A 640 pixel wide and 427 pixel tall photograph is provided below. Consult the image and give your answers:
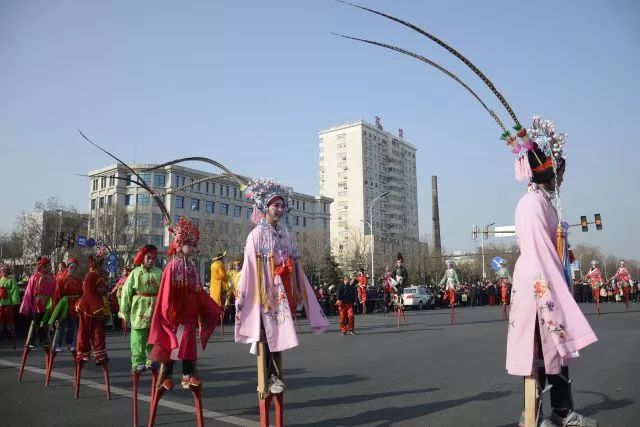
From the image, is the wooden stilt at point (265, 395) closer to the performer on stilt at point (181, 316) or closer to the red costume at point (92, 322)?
the performer on stilt at point (181, 316)

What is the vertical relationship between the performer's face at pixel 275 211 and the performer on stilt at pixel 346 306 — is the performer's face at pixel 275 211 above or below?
above

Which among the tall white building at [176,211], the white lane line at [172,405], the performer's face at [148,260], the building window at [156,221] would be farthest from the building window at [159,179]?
the performer's face at [148,260]

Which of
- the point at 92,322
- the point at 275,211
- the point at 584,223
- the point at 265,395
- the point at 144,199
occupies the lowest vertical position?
the point at 265,395

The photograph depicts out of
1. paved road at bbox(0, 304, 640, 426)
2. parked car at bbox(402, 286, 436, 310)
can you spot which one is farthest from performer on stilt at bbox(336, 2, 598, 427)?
parked car at bbox(402, 286, 436, 310)

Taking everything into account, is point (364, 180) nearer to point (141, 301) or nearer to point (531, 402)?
point (141, 301)

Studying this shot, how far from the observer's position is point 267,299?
5.18m

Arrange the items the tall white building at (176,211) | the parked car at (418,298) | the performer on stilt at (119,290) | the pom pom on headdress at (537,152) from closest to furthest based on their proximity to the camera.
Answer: the pom pom on headdress at (537,152)
the performer on stilt at (119,290)
the parked car at (418,298)
the tall white building at (176,211)

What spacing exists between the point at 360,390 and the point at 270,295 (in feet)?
8.71

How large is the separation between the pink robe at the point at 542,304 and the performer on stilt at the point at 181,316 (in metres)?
2.90

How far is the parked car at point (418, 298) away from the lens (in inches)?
1441

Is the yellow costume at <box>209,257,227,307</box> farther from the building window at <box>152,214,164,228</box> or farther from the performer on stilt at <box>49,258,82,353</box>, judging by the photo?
the building window at <box>152,214,164,228</box>

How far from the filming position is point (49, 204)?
48625mm

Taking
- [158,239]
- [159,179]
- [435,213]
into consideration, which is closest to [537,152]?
[158,239]

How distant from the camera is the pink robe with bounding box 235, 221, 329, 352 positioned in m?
5.07
